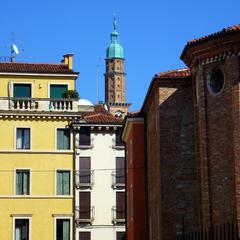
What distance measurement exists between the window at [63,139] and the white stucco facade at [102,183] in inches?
29.7

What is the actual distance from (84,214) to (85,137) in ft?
15.9

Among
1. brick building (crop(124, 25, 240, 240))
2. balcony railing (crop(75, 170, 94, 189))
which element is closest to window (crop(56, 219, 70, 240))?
balcony railing (crop(75, 170, 94, 189))

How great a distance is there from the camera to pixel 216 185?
24.3m

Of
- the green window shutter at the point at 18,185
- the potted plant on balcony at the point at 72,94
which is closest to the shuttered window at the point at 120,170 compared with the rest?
the potted plant on balcony at the point at 72,94

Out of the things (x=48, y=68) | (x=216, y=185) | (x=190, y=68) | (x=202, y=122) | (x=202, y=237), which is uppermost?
(x=48, y=68)

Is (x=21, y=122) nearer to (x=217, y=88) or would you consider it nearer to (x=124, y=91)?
(x=217, y=88)

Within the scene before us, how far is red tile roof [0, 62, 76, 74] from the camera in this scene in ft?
152

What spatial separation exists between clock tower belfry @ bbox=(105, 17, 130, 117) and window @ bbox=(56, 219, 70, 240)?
372 ft

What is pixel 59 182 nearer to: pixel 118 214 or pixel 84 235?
pixel 84 235

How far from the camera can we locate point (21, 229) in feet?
145

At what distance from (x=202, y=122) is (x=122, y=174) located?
22542 mm

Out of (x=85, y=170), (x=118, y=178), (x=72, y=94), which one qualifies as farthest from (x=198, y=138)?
(x=118, y=178)

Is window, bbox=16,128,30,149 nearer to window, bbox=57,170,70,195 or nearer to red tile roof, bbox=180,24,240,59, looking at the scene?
window, bbox=57,170,70,195

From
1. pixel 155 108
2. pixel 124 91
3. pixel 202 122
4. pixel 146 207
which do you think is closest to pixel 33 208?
pixel 146 207
